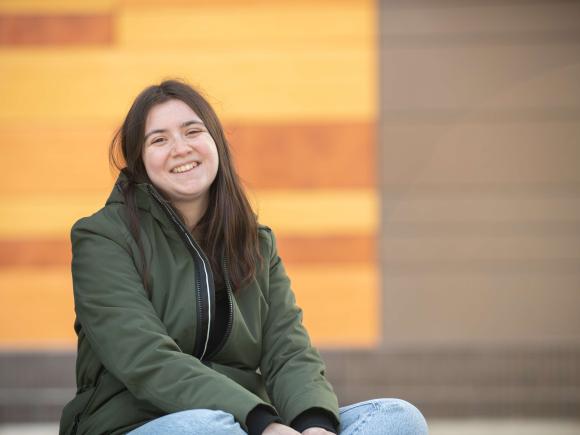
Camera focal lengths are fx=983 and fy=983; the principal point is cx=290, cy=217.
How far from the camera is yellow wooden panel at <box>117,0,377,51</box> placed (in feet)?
21.4

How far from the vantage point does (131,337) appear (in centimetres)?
230

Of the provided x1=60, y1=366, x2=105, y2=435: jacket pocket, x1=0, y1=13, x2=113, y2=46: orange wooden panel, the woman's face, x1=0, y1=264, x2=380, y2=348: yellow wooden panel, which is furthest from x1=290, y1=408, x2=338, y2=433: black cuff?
x1=0, y1=13, x2=113, y2=46: orange wooden panel

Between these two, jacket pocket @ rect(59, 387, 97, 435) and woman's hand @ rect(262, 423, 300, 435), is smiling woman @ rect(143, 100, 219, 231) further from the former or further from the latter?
woman's hand @ rect(262, 423, 300, 435)

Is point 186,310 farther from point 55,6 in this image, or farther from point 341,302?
point 55,6

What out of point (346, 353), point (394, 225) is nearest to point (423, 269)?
point (394, 225)

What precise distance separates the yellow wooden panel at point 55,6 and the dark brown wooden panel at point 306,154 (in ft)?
3.89

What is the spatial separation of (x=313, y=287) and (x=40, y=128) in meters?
2.09

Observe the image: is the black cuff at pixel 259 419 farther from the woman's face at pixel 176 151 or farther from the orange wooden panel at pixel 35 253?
the orange wooden panel at pixel 35 253

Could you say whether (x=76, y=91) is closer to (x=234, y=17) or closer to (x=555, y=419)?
(x=234, y=17)

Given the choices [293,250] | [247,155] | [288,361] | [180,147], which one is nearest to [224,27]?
[247,155]

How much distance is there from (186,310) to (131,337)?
16cm

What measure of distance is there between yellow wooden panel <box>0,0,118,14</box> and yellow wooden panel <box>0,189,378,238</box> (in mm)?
1229

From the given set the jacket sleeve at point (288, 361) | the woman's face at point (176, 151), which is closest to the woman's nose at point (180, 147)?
the woman's face at point (176, 151)

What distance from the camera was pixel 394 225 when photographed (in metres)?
6.41
